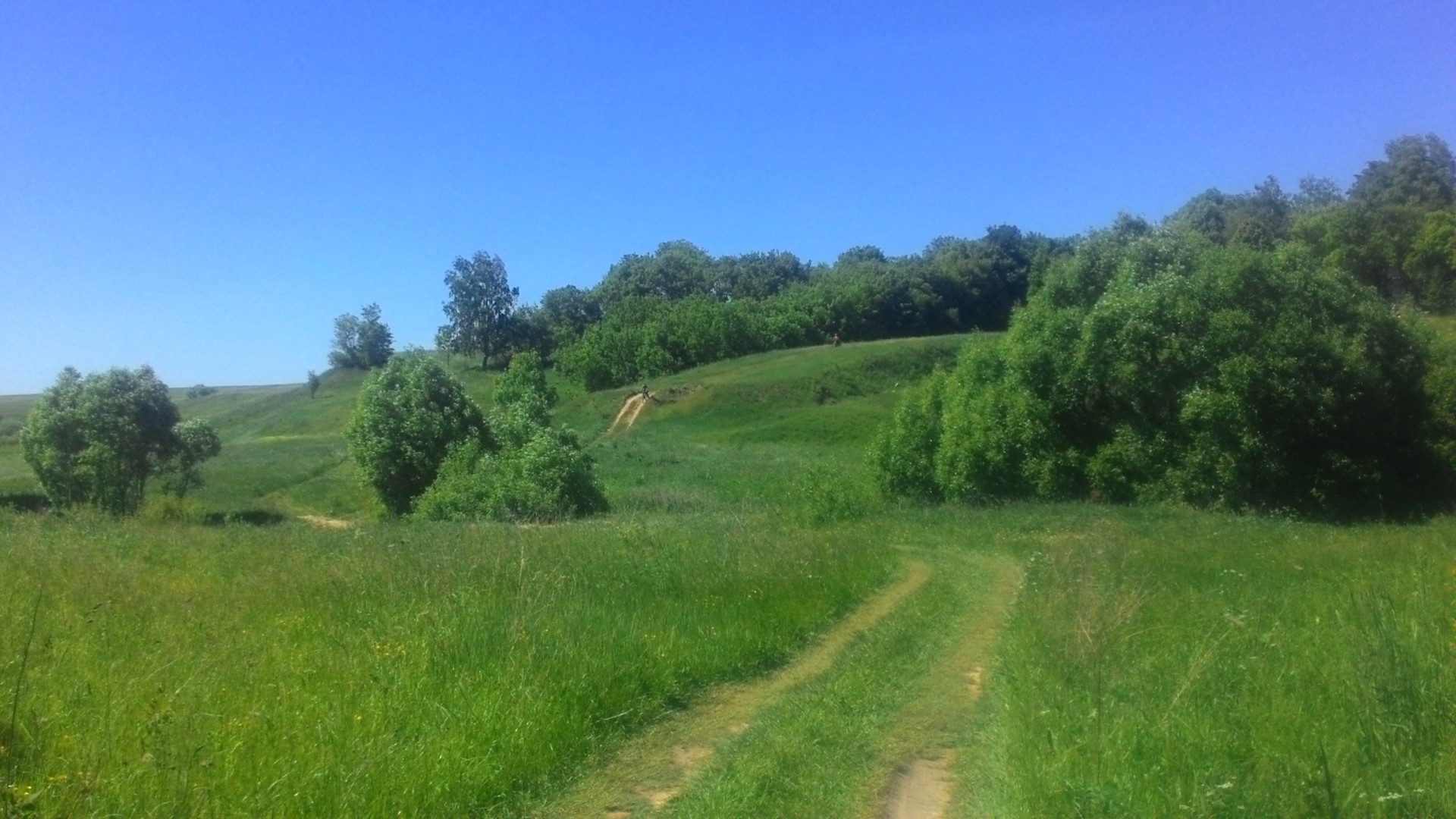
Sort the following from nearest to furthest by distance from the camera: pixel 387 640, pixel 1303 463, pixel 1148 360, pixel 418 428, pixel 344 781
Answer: pixel 344 781
pixel 387 640
pixel 1303 463
pixel 1148 360
pixel 418 428

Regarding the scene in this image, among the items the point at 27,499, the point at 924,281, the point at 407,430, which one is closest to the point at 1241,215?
the point at 924,281

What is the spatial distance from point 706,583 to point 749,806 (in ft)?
20.5

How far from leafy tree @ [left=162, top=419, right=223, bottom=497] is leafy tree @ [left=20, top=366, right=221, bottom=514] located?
327 millimetres

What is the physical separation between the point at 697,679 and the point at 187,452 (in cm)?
4373

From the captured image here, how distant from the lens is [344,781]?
6355mm

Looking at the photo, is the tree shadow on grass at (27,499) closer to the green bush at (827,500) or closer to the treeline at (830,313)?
the green bush at (827,500)

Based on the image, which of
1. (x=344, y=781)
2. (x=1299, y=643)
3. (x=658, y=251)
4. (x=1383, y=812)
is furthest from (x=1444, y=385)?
(x=658, y=251)

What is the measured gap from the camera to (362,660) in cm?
860

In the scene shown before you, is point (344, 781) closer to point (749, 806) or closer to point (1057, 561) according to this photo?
point (749, 806)

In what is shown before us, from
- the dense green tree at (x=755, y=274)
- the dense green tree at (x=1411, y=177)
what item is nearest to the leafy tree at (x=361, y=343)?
the dense green tree at (x=755, y=274)

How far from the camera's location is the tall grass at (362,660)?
247 inches

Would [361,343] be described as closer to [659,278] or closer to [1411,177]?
[659,278]

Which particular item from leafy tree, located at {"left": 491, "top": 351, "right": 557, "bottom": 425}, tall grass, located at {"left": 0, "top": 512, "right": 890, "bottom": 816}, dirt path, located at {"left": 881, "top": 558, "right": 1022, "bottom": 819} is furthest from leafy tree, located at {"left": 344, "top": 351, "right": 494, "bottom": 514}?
dirt path, located at {"left": 881, "top": 558, "right": 1022, "bottom": 819}

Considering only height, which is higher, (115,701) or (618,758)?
(115,701)
